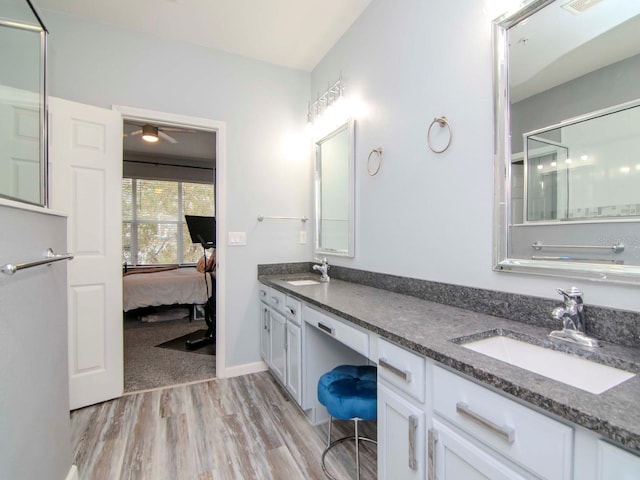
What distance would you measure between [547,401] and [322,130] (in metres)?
2.58

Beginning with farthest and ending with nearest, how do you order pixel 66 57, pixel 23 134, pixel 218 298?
pixel 218 298 → pixel 66 57 → pixel 23 134

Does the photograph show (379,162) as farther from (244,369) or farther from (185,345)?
(185,345)

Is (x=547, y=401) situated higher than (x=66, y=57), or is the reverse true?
(x=66, y=57)

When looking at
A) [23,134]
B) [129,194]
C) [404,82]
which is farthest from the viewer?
[129,194]

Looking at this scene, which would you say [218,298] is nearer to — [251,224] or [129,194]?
[251,224]

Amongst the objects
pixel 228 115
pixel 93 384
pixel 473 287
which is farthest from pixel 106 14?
pixel 473 287

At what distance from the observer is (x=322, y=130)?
2846 millimetres

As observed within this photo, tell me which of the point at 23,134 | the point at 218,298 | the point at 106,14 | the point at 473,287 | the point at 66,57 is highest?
the point at 106,14

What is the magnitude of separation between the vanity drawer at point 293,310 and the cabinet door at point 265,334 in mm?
450

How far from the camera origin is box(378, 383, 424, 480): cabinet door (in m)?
1.05

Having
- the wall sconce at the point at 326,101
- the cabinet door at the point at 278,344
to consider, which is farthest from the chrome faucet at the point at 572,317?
the wall sconce at the point at 326,101

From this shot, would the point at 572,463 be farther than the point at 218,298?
No

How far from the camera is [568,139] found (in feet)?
3.85

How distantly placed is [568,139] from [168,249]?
6096 mm
